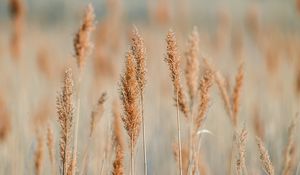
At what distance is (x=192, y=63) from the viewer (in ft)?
5.32

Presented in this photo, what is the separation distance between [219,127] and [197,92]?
218 centimetres

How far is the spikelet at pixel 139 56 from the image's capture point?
135 cm

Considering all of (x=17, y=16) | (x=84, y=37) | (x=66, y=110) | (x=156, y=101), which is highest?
(x=156, y=101)

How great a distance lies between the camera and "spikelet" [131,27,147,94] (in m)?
1.35

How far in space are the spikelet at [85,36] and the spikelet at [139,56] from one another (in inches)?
12.1

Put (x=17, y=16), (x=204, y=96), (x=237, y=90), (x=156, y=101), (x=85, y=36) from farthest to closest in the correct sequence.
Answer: (x=156, y=101)
(x=17, y=16)
(x=237, y=90)
(x=85, y=36)
(x=204, y=96)

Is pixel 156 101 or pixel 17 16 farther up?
pixel 156 101

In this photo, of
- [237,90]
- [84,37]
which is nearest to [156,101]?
[237,90]

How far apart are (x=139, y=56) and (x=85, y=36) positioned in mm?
335

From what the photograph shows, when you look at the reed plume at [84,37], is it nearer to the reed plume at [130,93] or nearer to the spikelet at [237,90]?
the reed plume at [130,93]

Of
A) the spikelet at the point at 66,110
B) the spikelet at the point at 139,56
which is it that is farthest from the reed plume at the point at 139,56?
the spikelet at the point at 66,110

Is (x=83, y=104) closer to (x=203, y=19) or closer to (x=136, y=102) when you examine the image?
(x=136, y=102)

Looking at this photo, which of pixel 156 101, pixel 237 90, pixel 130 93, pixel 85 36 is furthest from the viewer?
pixel 156 101

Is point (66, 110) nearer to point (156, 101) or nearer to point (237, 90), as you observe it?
point (237, 90)
